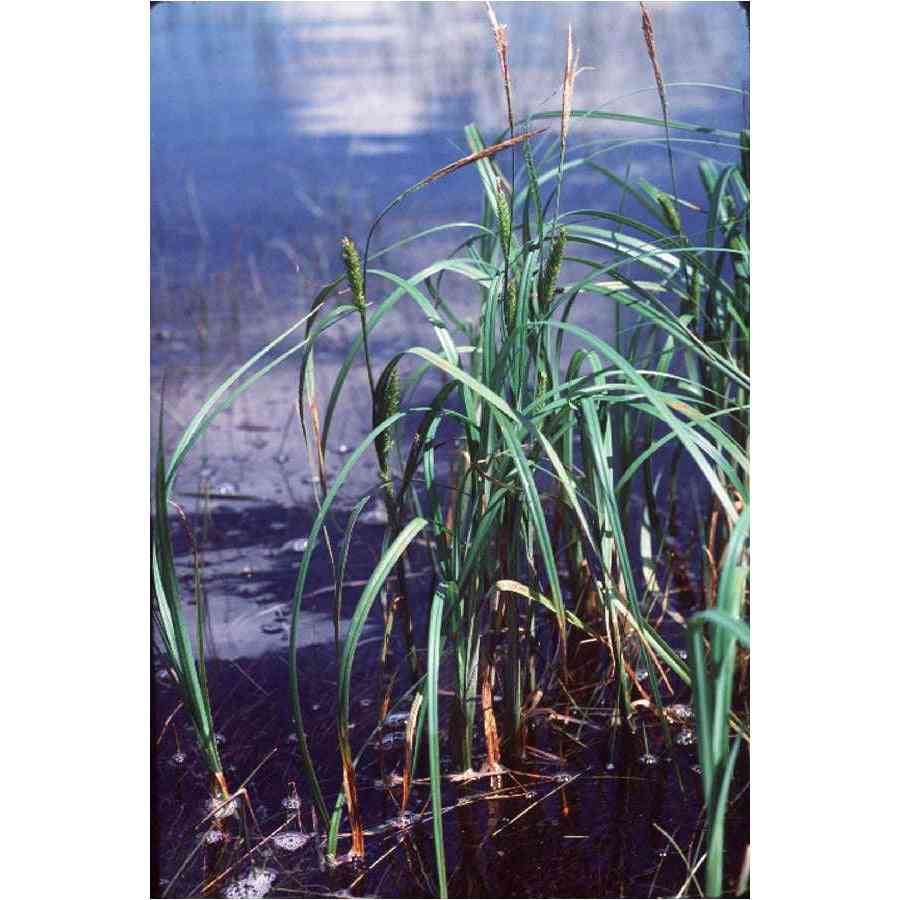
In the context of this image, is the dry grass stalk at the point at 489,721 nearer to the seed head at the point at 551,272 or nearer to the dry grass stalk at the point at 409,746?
the dry grass stalk at the point at 409,746

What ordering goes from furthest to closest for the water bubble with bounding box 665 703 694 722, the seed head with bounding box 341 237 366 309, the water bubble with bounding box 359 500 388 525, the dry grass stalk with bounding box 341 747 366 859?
the water bubble with bounding box 359 500 388 525, the water bubble with bounding box 665 703 694 722, the dry grass stalk with bounding box 341 747 366 859, the seed head with bounding box 341 237 366 309

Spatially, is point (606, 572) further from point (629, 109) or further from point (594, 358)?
point (629, 109)

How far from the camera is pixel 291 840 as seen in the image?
3.96 ft

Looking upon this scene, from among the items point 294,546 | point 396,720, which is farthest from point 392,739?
point 294,546

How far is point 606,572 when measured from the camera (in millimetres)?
1162

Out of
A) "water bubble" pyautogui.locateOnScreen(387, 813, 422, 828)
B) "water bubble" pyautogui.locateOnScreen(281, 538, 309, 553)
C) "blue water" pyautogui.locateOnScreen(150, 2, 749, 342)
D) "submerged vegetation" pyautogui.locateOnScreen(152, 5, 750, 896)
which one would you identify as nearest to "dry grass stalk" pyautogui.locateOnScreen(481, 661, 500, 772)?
"submerged vegetation" pyautogui.locateOnScreen(152, 5, 750, 896)

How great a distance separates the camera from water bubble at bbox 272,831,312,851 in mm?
1200

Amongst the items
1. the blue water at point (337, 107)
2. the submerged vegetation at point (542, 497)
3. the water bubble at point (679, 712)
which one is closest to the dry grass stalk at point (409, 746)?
the submerged vegetation at point (542, 497)

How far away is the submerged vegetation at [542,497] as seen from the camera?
42.1 inches

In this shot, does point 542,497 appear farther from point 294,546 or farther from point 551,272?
point 294,546

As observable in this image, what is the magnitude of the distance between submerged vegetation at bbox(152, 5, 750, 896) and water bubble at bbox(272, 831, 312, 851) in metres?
0.03

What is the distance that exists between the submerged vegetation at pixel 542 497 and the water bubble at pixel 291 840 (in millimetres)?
30

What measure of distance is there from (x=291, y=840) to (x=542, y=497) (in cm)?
50

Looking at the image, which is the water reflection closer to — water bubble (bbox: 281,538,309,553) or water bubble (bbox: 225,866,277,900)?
water bubble (bbox: 281,538,309,553)
